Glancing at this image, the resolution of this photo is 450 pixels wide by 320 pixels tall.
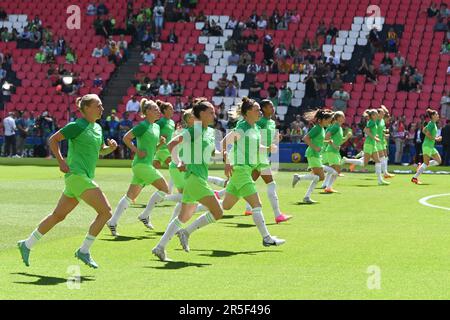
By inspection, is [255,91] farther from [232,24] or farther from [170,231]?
[170,231]

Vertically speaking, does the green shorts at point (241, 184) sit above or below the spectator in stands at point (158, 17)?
above

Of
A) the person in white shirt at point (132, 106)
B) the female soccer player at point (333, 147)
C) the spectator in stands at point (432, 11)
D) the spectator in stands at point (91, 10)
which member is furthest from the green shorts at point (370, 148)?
the spectator in stands at point (91, 10)

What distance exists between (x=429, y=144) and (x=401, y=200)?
749cm

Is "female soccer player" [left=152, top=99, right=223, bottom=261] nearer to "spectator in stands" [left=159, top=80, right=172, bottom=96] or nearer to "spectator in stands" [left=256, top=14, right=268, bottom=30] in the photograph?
"spectator in stands" [left=159, top=80, right=172, bottom=96]

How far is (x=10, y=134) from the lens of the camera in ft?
145

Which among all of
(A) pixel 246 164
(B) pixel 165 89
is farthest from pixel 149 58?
(A) pixel 246 164

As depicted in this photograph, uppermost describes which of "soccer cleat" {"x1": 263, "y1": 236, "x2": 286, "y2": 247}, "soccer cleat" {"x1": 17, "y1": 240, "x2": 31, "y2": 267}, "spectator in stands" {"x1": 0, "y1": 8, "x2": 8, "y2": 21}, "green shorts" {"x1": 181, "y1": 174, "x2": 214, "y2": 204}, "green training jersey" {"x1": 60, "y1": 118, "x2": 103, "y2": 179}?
"green training jersey" {"x1": 60, "y1": 118, "x2": 103, "y2": 179}

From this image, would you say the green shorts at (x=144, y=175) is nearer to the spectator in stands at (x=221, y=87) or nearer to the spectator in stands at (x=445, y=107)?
the spectator in stands at (x=445, y=107)

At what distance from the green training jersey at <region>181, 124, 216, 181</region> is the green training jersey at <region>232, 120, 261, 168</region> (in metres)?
1.51

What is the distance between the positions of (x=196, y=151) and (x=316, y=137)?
30.6 feet

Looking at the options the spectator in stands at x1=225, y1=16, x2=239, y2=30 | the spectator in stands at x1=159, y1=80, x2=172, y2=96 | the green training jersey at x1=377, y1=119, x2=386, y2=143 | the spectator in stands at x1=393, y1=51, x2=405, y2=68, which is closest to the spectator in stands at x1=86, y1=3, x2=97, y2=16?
the spectator in stands at x1=225, y1=16, x2=239, y2=30

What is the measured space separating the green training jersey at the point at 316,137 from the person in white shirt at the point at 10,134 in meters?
24.5

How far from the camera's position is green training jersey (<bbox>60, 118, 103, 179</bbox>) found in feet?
37.7

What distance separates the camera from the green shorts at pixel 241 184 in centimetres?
1377
